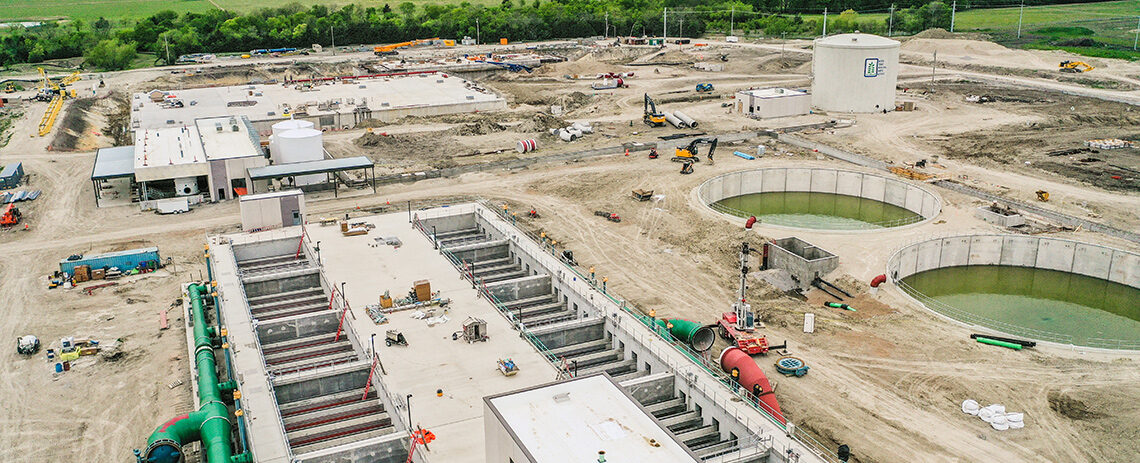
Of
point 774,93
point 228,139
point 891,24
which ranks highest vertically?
point 891,24

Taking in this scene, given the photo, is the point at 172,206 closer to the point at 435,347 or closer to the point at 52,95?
the point at 435,347

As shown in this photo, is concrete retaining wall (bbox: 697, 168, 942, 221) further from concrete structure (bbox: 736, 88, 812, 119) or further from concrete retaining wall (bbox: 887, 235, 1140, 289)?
concrete structure (bbox: 736, 88, 812, 119)

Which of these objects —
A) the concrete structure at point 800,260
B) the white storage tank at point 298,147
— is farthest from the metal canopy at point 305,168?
the concrete structure at point 800,260

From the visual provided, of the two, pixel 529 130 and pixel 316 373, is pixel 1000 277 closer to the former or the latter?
pixel 316 373

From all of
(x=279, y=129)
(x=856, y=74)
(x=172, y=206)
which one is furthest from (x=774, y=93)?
Result: (x=172, y=206)

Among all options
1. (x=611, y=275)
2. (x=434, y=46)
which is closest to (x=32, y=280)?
(x=611, y=275)

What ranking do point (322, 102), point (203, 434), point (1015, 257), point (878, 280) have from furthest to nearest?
point (322, 102), point (1015, 257), point (878, 280), point (203, 434)

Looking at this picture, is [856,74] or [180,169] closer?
[180,169]
